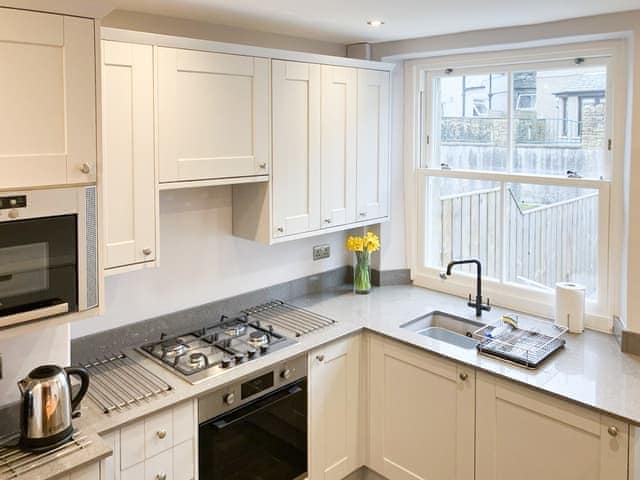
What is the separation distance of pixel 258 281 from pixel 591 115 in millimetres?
1912

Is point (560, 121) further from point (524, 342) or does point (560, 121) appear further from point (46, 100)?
point (46, 100)

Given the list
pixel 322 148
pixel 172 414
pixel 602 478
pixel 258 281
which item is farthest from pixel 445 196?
pixel 172 414

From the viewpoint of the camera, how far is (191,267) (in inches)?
113

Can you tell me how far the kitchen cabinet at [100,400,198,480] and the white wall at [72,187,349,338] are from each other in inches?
24.0

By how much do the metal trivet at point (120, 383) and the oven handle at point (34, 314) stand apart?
46 centimetres

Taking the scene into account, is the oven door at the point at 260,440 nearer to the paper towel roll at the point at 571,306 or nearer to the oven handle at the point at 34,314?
the oven handle at the point at 34,314

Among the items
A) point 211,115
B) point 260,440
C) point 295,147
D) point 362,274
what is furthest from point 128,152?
point 362,274

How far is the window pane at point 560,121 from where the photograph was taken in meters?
2.83

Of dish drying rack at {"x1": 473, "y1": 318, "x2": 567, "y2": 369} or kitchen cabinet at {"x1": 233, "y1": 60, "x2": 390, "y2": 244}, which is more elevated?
kitchen cabinet at {"x1": 233, "y1": 60, "x2": 390, "y2": 244}

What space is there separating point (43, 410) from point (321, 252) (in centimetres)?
194

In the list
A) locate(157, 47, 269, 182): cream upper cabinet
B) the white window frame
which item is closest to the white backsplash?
locate(157, 47, 269, 182): cream upper cabinet

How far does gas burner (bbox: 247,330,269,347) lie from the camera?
2.66 m

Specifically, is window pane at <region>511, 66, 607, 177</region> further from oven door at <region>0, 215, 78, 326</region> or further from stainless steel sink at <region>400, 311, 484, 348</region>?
oven door at <region>0, 215, 78, 326</region>

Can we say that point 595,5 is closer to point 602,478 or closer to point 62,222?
point 602,478
